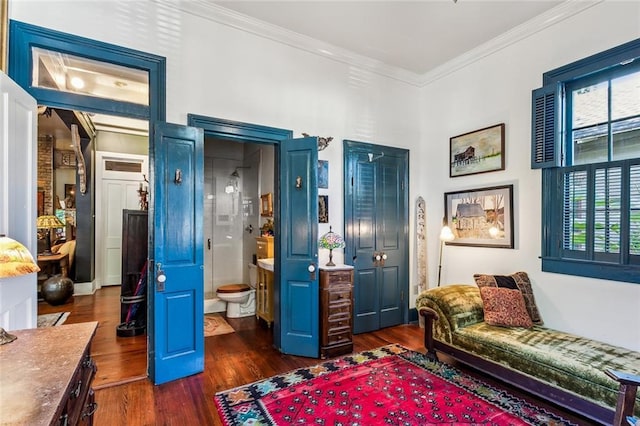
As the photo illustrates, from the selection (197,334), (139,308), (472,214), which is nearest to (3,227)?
(197,334)

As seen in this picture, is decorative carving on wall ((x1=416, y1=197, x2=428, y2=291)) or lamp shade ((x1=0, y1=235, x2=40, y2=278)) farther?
decorative carving on wall ((x1=416, y1=197, x2=428, y2=291))

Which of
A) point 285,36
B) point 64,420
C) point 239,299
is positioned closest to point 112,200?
point 239,299

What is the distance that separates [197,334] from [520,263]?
336cm

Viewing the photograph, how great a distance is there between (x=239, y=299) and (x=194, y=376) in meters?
1.66

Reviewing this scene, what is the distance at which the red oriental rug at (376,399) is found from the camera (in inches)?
88.4

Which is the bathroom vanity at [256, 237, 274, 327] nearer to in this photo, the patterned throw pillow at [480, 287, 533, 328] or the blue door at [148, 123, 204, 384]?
the blue door at [148, 123, 204, 384]

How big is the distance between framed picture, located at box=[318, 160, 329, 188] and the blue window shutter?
217 cm

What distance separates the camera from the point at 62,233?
6.61 meters

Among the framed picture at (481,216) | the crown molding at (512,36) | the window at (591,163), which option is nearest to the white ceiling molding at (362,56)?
the crown molding at (512,36)

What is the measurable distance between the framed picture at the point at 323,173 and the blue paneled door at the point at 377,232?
0.28 metres

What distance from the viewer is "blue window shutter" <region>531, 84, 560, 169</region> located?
122 inches

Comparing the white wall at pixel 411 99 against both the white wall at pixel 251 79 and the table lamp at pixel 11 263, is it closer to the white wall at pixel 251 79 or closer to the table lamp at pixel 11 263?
the white wall at pixel 251 79

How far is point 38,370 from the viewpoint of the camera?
1.14 metres

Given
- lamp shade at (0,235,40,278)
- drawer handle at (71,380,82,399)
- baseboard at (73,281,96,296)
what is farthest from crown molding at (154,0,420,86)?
baseboard at (73,281,96,296)
